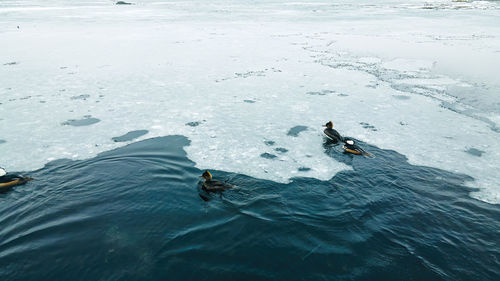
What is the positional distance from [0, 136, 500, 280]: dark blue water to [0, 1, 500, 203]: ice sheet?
880mm

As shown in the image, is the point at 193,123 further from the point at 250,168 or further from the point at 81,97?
the point at 81,97

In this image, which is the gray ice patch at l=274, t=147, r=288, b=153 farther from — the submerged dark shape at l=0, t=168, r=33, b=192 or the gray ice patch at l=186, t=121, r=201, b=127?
the submerged dark shape at l=0, t=168, r=33, b=192

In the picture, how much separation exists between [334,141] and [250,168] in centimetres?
292

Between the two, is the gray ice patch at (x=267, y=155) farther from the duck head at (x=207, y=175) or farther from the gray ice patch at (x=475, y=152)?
the gray ice patch at (x=475, y=152)

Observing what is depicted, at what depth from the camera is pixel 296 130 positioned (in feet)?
37.0

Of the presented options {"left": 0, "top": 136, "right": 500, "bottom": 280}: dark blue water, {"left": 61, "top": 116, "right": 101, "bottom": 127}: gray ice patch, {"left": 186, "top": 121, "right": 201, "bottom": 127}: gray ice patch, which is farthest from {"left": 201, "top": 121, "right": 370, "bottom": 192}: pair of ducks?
{"left": 61, "top": 116, "right": 101, "bottom": 127}: gray ice patch

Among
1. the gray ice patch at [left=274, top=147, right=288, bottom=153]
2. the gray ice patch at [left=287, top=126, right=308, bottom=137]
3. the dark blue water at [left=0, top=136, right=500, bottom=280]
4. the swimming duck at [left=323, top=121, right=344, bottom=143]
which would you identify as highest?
the swimming duck at [left=323, top=121, right=344, bottom=143]

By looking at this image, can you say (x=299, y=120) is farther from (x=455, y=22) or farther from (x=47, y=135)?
(x=455, y=22)

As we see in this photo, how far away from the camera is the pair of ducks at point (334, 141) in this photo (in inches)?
306

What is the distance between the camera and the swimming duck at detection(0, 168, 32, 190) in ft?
25.4

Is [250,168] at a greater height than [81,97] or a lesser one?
lesser

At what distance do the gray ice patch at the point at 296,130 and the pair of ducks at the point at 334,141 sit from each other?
3.06 ft

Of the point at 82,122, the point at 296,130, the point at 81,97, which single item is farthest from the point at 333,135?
the point at 81,97

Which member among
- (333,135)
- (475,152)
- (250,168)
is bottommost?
(250,168)
